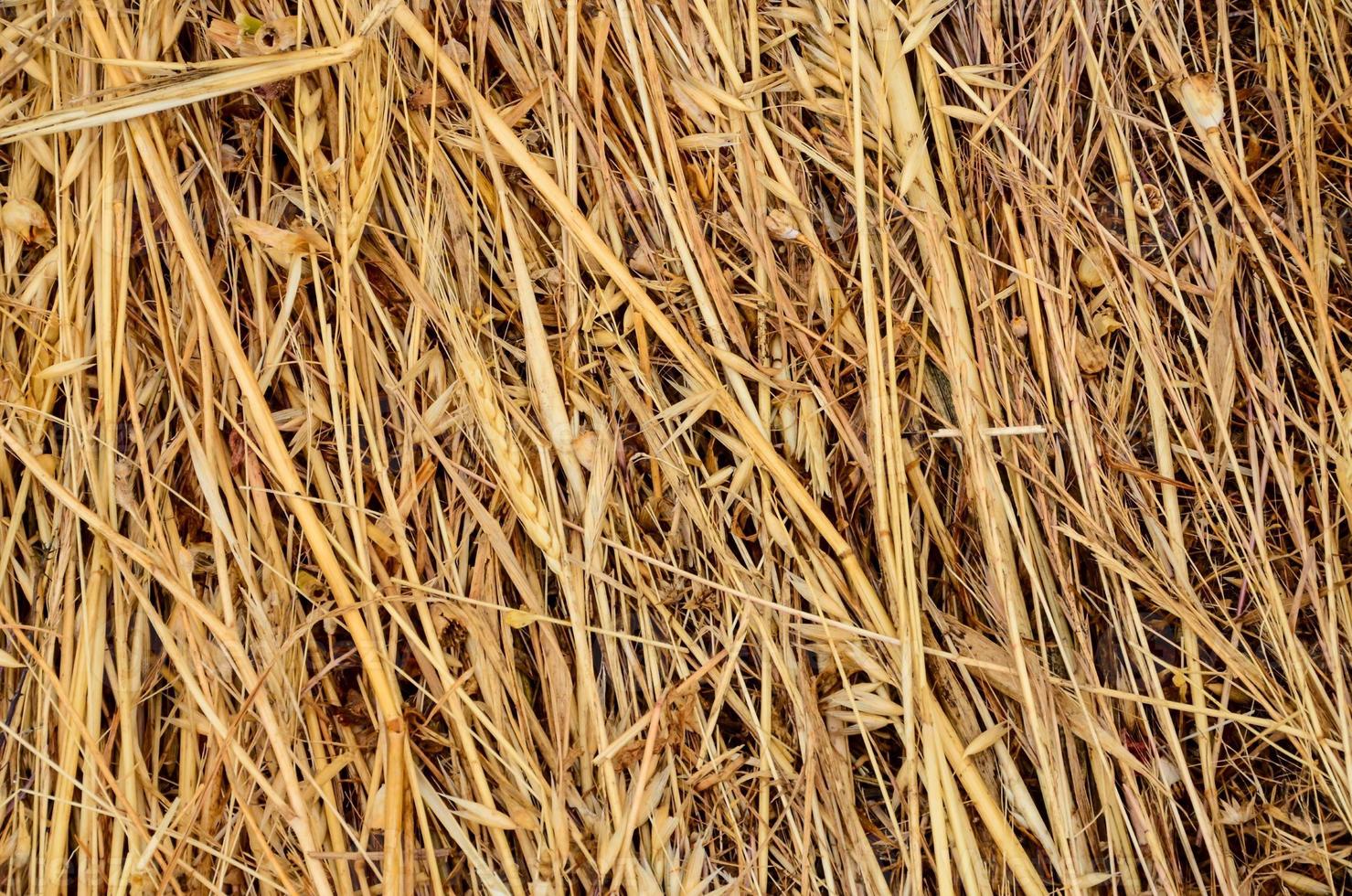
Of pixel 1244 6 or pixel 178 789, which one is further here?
pixel 1244 6

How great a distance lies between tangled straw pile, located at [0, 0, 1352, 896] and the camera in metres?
0.76

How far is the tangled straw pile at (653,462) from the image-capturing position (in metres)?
0.76

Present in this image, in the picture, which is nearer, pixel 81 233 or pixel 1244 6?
pixel 81 233

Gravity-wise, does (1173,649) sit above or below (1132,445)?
below

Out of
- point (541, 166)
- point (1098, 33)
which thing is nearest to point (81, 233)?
point (541, 166)

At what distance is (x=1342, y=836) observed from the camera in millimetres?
776

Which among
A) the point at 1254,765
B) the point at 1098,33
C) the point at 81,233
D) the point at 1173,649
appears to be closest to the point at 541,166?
the point at 81,233

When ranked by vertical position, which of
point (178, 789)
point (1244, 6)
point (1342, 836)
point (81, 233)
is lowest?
point (1342, 836)

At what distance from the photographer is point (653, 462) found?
0.81 meters

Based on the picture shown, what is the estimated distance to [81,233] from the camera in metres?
0.80

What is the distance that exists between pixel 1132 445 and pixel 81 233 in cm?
90

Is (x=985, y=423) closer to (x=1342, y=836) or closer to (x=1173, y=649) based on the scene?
(x=1173, y=649)

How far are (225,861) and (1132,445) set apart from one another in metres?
0.81

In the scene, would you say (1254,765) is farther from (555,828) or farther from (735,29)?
(735,29)
